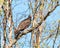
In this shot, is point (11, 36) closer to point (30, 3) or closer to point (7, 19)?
point (7, 19)

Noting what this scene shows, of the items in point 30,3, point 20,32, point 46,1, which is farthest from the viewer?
point 30,3

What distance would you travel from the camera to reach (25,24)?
8.04 m

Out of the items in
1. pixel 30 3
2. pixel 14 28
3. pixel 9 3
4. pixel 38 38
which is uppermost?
pixel 9 3

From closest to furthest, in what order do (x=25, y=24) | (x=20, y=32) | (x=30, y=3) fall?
1. (x=20, y=32)
2. (x=25, y=24)
3. (x=30, y=3)

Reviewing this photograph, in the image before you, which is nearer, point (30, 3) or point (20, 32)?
point (20, 32)

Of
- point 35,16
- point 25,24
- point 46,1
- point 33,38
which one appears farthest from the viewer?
point 33,38

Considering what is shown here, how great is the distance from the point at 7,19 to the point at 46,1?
2.88m

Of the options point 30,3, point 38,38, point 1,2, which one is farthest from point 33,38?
point 1,2

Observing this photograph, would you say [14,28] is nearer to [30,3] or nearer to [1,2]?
[1,2]

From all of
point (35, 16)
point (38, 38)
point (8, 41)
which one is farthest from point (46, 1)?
point (38, 38)

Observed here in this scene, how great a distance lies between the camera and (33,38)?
14477mm

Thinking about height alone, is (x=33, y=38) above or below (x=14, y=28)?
below

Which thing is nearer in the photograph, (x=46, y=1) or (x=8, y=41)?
(x=8, y=41)

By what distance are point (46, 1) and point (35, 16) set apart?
1.36 metres
